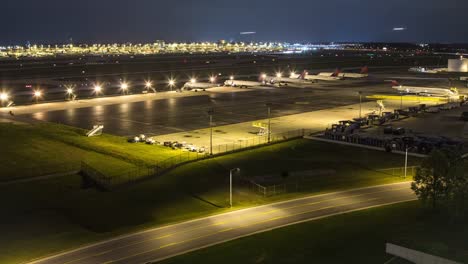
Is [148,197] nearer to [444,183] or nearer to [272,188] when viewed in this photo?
[272,188]

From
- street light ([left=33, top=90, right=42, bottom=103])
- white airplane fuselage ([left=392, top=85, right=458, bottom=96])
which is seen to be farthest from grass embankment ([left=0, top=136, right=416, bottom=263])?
street light ([left=33, top=90, right=42, bottom=103])

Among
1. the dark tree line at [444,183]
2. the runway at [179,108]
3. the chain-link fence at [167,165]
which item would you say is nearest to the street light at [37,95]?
the runway at [179,108]

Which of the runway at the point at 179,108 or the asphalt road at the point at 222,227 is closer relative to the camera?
the asphalt road at the point at 222,227

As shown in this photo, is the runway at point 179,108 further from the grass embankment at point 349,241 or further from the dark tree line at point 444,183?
the dark tree line at point 444,183

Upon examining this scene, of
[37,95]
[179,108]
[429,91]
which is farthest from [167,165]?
[429,91]

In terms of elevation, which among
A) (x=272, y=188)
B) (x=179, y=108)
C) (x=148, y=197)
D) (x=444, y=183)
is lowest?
(x=148, y=197)
